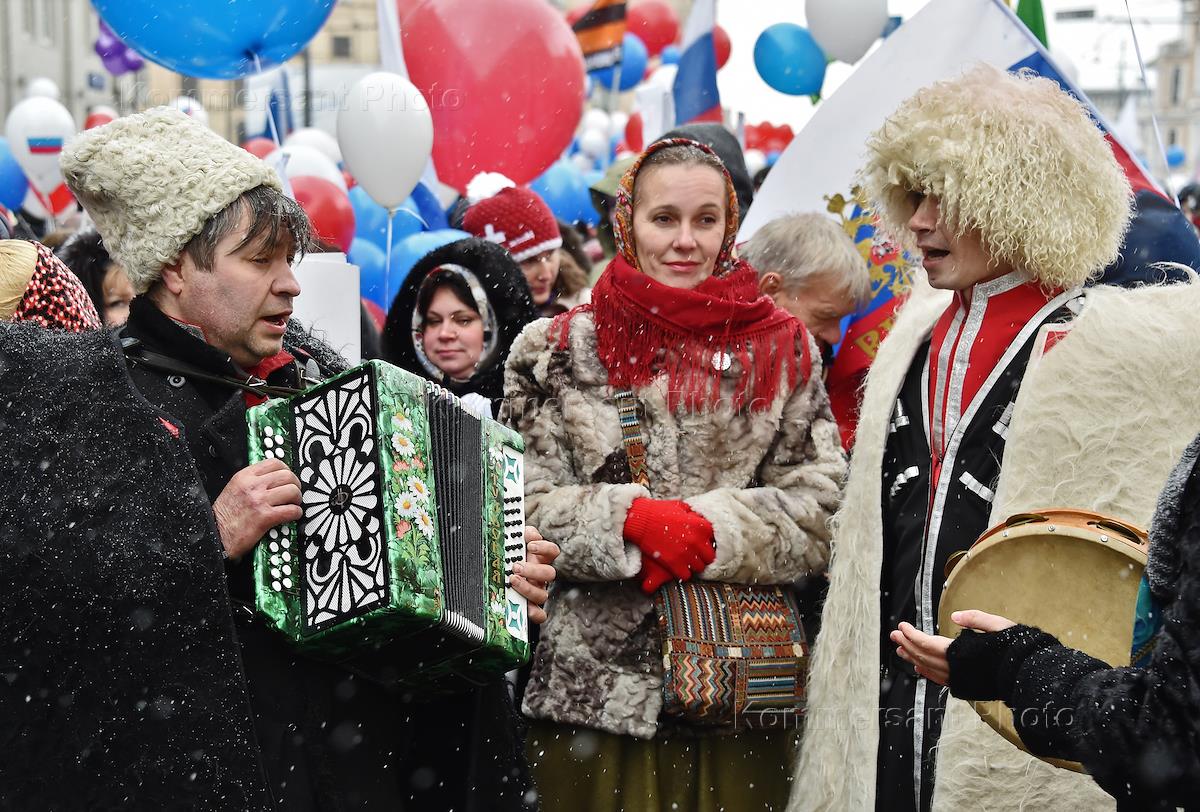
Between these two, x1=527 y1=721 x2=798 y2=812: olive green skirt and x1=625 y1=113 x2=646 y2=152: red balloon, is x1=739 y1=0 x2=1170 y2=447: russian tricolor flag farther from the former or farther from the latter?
x1=625 y1=113 x2=646 y2=152: red balloon

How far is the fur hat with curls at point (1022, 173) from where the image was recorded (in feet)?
10.6

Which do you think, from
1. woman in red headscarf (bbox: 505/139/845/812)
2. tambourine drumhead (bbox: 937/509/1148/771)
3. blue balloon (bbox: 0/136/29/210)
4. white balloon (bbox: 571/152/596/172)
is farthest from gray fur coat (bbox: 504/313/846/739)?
white balloon (bbox: 571/152/596/172)

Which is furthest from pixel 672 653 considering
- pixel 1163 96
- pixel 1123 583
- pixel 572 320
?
pixel 1163 96

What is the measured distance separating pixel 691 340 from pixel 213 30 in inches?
119

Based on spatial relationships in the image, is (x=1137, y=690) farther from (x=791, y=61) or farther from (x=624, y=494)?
(x=791, y=61)

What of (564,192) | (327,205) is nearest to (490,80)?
(327,205)

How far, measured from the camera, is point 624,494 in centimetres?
343

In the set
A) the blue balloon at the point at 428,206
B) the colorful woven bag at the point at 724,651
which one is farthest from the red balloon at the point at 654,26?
the colorful woven bag at the point at 724,651

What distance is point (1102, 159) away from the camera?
3.33 m

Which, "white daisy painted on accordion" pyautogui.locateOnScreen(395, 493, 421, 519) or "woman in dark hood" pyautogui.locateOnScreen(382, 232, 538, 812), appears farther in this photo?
"woman in dark hood" pyautogui.locateOnScreen(382, 232, 538, 812)

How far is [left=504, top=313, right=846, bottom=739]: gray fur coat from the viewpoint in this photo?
342 cm

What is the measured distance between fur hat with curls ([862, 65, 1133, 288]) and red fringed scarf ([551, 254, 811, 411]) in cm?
55

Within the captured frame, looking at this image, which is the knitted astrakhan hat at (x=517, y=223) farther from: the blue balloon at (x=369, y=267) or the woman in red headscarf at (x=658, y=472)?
the woman in red headscarf at (x=658, y=472)

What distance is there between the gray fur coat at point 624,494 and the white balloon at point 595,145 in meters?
12.9
